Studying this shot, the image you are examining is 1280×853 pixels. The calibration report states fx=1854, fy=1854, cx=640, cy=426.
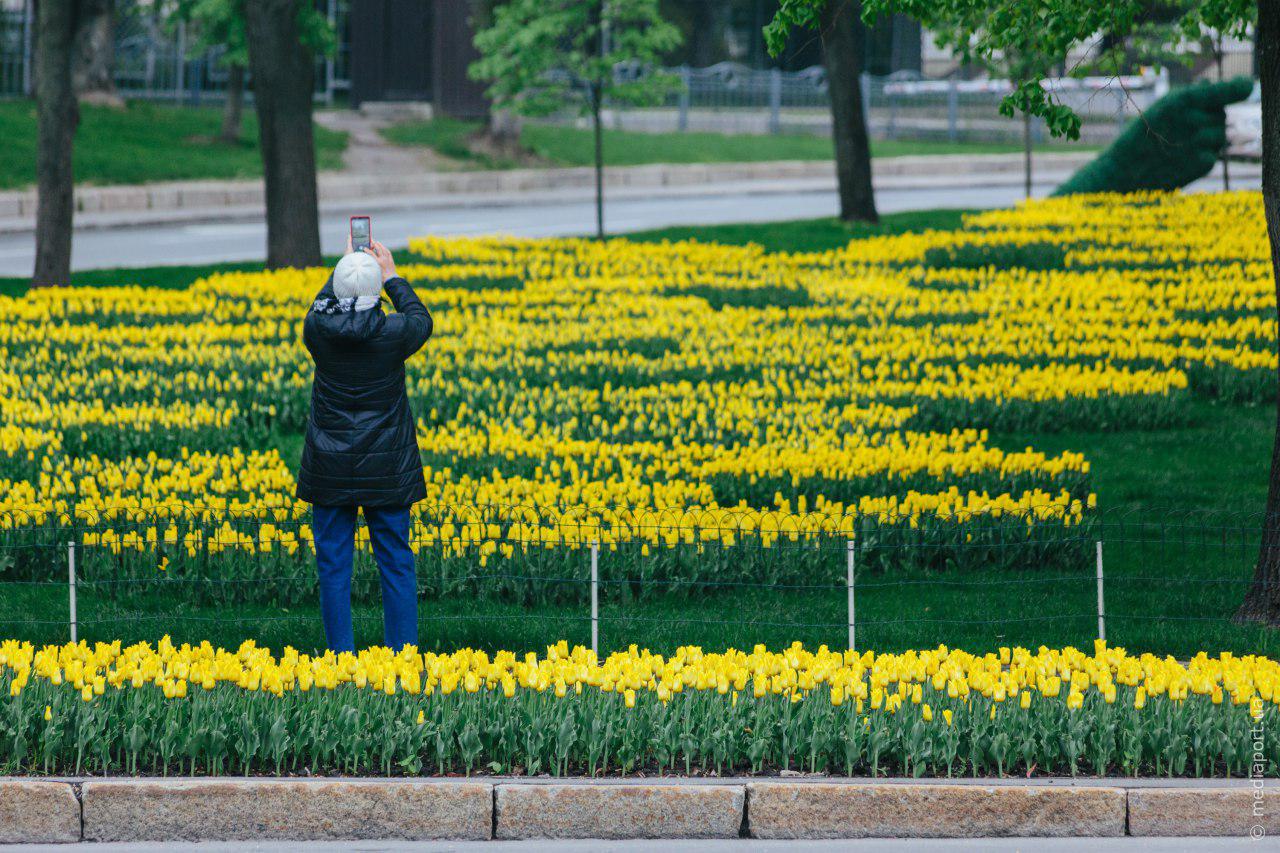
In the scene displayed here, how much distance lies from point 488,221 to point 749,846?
86.0ft

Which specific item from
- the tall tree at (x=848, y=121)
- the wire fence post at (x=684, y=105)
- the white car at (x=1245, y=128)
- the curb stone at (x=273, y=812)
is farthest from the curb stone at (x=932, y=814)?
the wire fence post at (x=684, y=105)

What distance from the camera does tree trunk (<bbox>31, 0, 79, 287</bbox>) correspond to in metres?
19.8

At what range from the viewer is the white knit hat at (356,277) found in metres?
7.76

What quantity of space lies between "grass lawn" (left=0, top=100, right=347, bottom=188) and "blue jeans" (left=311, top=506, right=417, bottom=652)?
1026 inches

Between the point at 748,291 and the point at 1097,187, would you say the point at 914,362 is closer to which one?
the point at 748,291

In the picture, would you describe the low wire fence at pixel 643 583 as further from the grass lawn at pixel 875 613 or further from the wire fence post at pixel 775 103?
the wire fence post at pixel 775 103

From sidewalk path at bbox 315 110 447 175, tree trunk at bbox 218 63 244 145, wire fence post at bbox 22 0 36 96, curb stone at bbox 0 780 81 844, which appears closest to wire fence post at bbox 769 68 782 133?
sidewalk path at bbox 315 110 447 175

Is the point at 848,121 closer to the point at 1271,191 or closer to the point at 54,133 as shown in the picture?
the point at 54,133

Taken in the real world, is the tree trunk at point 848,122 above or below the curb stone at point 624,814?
above

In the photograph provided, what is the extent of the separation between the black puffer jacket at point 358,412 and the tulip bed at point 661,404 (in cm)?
146

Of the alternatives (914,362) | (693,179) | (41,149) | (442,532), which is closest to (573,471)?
(442,532)

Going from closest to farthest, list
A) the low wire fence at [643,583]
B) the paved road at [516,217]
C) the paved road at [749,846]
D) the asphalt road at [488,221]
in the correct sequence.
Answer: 1. the paved road at [749,846]
2. the low wire fence at [643,583]
3. the asphalt road at [488,221]
4. the paved road at [516,217]

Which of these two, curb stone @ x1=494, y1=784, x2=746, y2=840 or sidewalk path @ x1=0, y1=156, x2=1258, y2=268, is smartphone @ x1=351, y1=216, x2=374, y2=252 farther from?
sidewalk path @ x1=0, y1=156, x2=1258, y2=268

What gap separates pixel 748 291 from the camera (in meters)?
19.5
